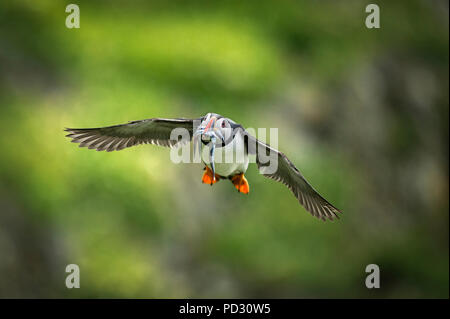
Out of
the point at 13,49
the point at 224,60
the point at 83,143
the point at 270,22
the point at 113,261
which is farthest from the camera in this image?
the point at 270,22

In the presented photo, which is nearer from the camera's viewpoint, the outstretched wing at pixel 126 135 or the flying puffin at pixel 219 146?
the flying puffin at pixel 219 146

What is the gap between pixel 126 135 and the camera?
320cm

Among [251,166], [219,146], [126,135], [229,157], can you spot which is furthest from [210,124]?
[251,166]

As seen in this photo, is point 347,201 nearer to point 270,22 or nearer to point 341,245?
point 341,245

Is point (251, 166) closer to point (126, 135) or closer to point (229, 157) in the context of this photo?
point (126, 135)

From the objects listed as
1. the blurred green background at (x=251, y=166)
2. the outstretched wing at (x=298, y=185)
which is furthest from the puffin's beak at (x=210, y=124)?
the blurred green background at (x=251, y=166)

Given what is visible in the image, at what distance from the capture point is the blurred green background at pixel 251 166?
5633mm

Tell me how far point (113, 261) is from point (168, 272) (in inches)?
23.3

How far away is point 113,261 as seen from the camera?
559cm

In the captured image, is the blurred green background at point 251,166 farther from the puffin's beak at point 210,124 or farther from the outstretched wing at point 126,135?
the puffin's beak at point 210,124

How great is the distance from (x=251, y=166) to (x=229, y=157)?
3589mm

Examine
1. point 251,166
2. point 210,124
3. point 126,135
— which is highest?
point 251,166
